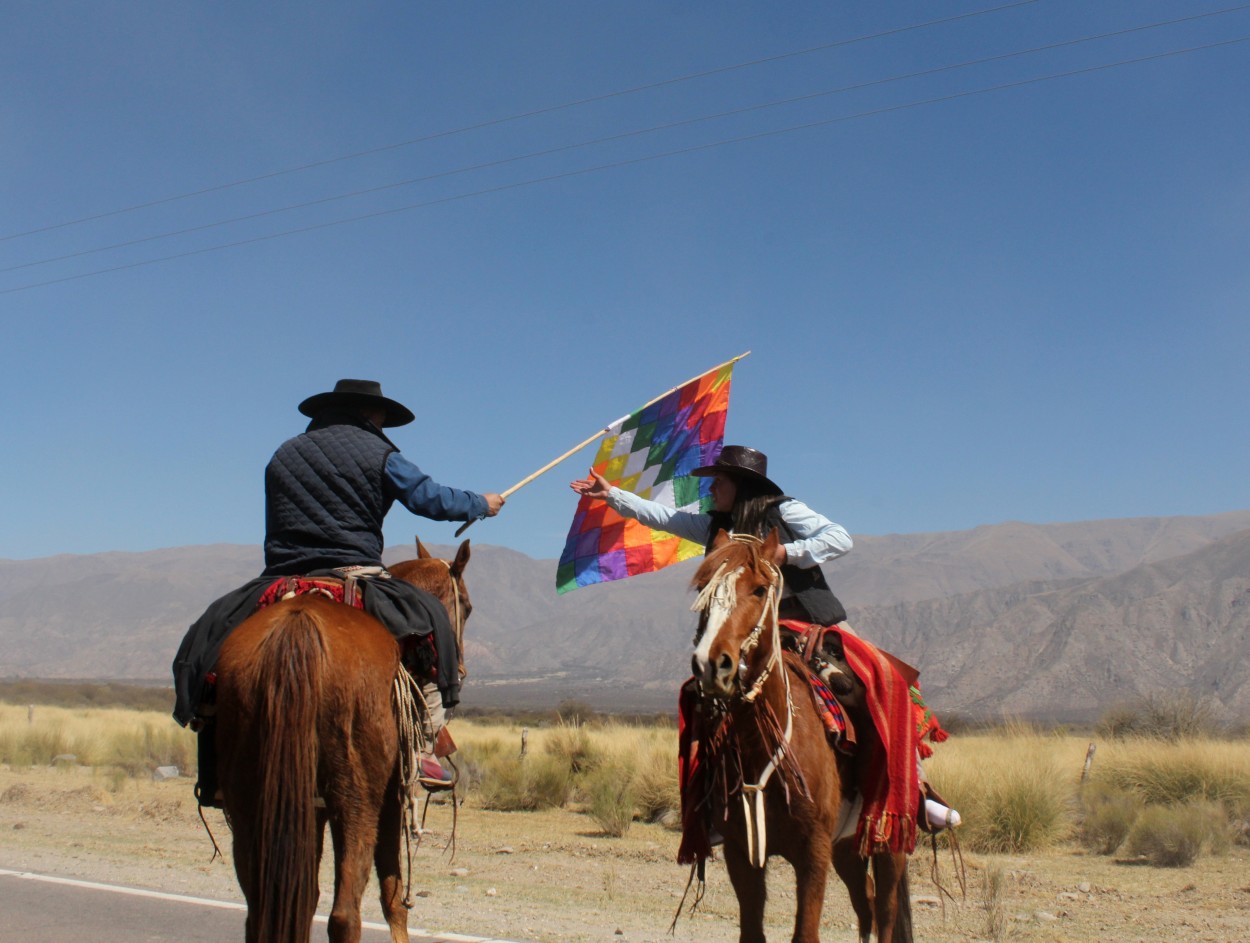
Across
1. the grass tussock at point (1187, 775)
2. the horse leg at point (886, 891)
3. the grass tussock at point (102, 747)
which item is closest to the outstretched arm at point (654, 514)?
the horse leg at point (886, 891)

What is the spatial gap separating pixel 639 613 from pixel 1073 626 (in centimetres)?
9075

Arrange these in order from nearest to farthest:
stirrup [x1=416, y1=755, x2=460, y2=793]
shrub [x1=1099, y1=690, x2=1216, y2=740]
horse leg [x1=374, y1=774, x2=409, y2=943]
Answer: horse leg [x1=374, y1=774, x2=409, y2=943] → stirrup [x1=416, y1=755, x2=460, y2=793] → shrub [x1=1099, y1=690, x2=1216, y2=740]

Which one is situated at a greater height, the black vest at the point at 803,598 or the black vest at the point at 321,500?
the black vest at the point at 321,500

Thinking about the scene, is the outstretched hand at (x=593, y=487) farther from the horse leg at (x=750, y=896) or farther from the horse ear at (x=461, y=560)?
the horse leg at (x=750, y=896)

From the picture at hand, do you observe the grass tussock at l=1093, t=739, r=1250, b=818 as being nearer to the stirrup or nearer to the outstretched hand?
the outstretched hand

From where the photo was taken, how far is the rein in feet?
15.5

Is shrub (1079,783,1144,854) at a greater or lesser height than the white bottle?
lesser

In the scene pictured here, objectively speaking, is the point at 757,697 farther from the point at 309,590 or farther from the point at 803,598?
the point at 309,590

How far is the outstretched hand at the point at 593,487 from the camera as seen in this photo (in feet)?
24.1

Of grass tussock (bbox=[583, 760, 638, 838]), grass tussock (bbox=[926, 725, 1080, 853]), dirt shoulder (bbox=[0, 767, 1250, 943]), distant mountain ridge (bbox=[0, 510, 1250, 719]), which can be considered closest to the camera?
dirt shoulder (bbox=[0, 767, 1250, 943])

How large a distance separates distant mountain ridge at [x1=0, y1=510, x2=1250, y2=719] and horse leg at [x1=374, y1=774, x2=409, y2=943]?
2707 centimetres

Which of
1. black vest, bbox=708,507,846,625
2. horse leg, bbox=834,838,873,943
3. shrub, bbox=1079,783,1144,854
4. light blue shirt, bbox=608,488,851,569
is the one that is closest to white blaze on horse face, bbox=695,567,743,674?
light blue shirt, bbox=608,488,851,569

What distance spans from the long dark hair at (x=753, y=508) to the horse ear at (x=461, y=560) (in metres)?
1.42

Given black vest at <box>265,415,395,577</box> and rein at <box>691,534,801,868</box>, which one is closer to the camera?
rein at <box>691,534,801,868</box>
